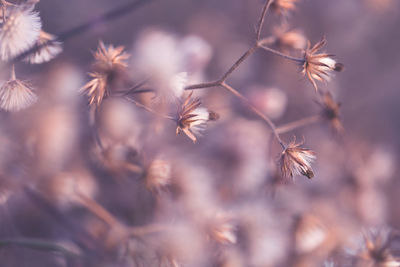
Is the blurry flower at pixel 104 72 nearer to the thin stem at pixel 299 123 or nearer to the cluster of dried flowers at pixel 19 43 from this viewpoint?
the cluster of dried flowers at pixel 19 43

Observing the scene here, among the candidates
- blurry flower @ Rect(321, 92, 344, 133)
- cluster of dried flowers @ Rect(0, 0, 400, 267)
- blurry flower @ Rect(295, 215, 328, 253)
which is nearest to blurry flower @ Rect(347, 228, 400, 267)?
cluster of dried flowers @ Rect(0, 0, 400, 267)

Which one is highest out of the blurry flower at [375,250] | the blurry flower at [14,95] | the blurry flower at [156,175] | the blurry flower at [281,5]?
the blurry flower at [281,5]

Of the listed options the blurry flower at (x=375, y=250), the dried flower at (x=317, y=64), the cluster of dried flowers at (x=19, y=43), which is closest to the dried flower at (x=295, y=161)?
the dried flower at (x=317, y=64)

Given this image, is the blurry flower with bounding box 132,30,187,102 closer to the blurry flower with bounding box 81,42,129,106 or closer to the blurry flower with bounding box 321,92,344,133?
the blurry flower with bounding box 81,42,129,106

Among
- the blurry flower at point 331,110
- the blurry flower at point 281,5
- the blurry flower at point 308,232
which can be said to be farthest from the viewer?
the blurry flower at point 308,232

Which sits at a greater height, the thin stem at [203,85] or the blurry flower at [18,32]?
the blurry flower at [18,32]

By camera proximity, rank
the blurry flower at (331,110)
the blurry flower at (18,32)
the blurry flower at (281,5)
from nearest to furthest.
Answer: the blurry flower at (18,32) < the blurry flower at (281,5) < the blurry flower at (331,110)
